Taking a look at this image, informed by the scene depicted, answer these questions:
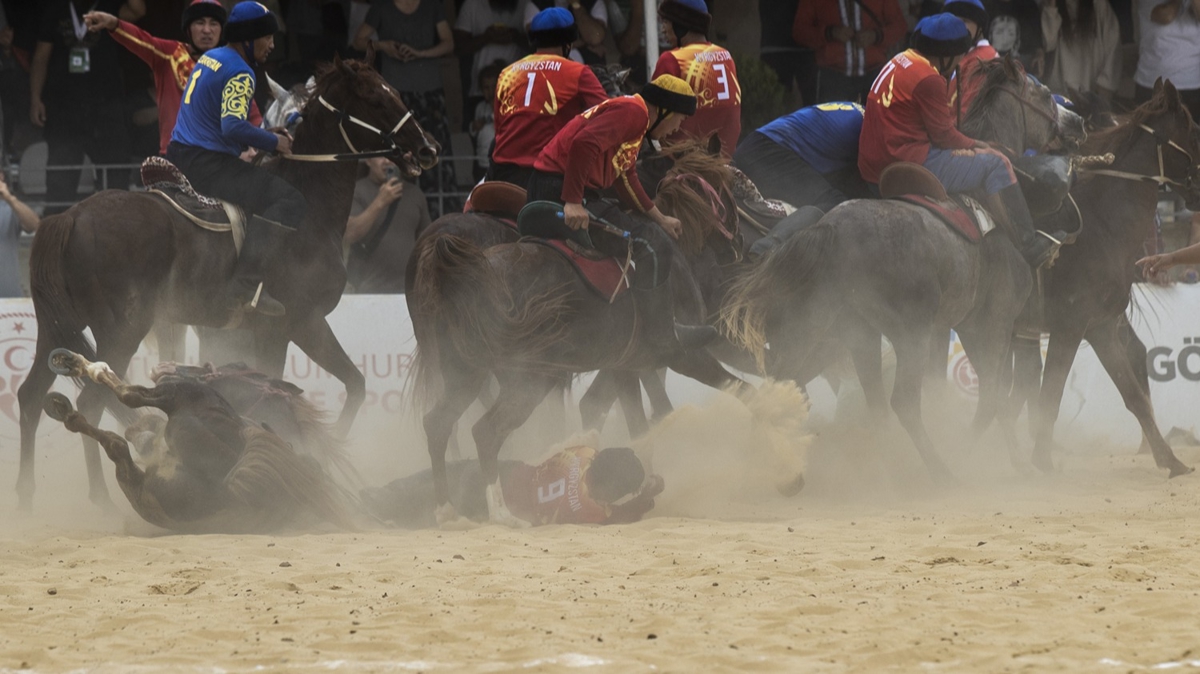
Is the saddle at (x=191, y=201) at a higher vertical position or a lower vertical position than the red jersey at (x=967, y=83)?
lower

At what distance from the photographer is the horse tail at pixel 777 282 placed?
25.2ft

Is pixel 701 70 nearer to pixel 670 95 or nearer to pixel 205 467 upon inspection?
pixel 670 95

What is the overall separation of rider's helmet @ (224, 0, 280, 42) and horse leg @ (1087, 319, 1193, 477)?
5.24 meters

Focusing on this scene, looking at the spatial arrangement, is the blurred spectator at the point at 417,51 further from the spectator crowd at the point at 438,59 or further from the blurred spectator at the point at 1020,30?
the blurred spectator at the point at 1020,30

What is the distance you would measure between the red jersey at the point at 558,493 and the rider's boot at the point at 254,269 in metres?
2.23

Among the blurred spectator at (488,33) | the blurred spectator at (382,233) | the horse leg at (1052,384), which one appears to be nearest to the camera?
the horse leg at (1052,384)

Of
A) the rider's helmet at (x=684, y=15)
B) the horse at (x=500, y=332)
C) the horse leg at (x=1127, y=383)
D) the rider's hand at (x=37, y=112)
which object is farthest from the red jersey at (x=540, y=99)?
the rider's hand at (x=37, y=112)

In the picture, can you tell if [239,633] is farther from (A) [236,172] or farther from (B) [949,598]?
(A) [236,172]

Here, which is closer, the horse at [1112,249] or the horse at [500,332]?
the horse at [500,332]

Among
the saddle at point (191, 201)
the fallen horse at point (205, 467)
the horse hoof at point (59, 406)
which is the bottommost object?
the fallen horse at point (205, 467)

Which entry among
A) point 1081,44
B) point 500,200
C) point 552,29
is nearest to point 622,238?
point 500,200

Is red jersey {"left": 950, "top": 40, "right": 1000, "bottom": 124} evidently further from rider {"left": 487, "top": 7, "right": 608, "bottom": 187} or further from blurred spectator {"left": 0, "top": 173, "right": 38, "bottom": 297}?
blurred spectator {"left": 0, "top": 173, "right": 38, "bottom": 297}

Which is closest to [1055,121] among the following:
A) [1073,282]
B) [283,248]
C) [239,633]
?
[1073,282]

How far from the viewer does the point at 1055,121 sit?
354 inches
